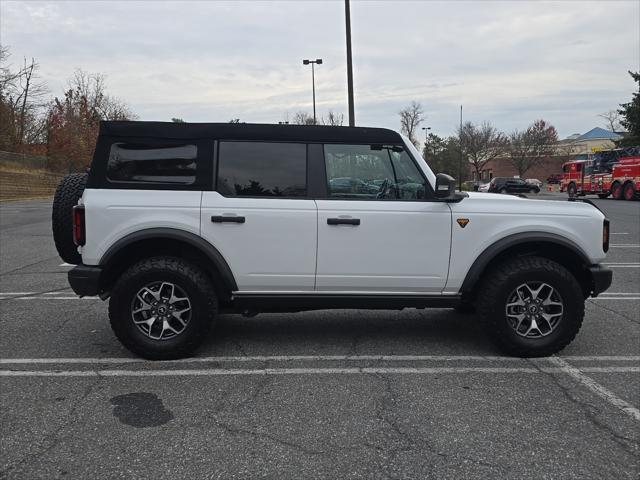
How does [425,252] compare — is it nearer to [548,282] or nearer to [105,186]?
[548,282]

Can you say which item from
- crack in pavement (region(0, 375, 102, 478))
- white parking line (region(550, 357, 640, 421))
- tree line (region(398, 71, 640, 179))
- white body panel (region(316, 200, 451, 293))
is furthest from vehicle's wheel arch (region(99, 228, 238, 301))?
tree line (region(398, 71, 640, 179))

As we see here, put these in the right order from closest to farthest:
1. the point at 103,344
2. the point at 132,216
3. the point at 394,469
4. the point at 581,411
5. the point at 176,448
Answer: the point at 394,469, the point at 176,448, the point at 581,411, the point at 132,216, the point at 103,344

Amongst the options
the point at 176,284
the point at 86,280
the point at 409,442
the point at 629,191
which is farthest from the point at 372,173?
the point at 629,191

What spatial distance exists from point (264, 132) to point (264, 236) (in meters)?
0.88

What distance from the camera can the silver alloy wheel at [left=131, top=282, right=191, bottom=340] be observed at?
14.3ft

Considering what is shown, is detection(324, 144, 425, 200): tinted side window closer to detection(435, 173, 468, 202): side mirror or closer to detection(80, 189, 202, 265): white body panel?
detection(435, 173, 468, 202): side mirror

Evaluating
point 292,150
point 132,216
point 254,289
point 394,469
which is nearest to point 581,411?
point 394,469

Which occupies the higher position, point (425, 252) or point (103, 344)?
point (425, 252)

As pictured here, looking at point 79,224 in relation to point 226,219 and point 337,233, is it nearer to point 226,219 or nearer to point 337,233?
point 226,219

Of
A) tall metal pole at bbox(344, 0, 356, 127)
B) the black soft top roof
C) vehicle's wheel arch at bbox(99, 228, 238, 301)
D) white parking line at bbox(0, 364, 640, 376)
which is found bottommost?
white parking line at bbox(0, 364, 640, 376)

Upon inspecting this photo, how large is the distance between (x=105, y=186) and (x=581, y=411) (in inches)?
151

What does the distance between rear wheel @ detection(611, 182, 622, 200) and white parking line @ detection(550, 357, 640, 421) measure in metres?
30.4

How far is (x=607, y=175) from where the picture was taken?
32.2 m

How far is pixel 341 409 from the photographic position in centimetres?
352
